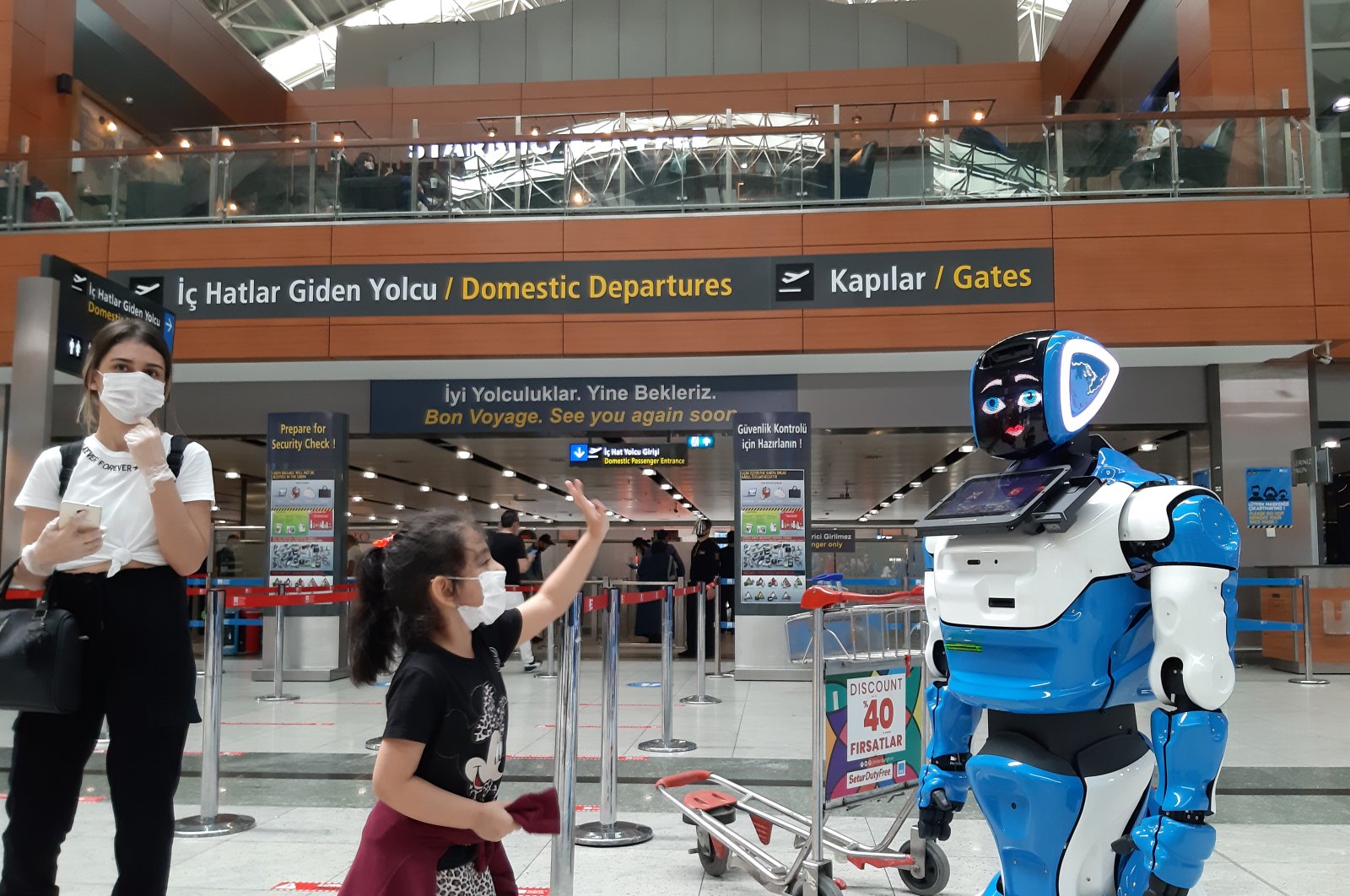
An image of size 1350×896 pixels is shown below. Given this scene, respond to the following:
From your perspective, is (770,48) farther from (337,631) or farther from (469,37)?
(337,631)

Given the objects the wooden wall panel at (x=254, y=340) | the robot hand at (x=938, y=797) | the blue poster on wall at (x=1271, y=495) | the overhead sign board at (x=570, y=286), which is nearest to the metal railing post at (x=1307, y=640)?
the blue poster on wall at (x=1271, y=495)

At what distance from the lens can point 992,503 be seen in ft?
8.27

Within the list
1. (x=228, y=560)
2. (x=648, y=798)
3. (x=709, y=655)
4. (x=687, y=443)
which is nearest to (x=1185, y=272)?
(x=687, y=443)

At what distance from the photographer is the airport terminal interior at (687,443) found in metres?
2.15

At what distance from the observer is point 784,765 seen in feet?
18.6

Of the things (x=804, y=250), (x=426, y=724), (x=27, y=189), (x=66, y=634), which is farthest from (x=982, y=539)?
(x=27, y=189)

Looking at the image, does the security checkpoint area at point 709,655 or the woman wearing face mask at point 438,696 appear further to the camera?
the security checkpoint area at point 709,655

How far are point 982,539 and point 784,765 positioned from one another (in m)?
3.49

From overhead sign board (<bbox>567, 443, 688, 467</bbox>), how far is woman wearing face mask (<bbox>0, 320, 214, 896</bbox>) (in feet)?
28.7

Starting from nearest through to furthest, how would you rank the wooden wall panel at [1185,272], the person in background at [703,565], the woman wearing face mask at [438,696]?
1. the woman wearing face mask at [438,696]
2. the wooden wall panel at [1185,272]
3. the person in background at [703,565]

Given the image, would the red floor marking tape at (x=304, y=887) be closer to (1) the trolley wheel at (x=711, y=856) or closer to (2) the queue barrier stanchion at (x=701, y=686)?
(1) the trolley wheel at (x=711, y=856)

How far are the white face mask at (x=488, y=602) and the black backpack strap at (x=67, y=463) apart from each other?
98 centimetres

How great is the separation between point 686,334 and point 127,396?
8158mm

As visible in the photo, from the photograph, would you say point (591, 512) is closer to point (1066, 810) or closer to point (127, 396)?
point (127, 396)
